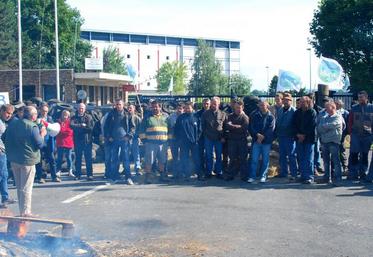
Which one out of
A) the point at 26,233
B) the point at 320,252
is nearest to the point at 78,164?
the point at 26,233

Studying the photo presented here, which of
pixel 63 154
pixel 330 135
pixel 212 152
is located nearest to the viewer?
pixel 330 135

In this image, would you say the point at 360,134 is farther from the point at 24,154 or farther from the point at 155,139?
the point at 24,154

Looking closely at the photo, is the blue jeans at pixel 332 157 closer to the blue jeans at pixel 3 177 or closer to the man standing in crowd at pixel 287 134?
the man standing in crowd at pixel 287 134

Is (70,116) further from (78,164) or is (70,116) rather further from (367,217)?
(367,217)

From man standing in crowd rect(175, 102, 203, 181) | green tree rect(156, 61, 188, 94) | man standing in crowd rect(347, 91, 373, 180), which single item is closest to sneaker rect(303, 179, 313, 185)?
man standing in crowd rect(347, 91, 373, 180)

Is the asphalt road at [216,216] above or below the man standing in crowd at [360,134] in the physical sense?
below

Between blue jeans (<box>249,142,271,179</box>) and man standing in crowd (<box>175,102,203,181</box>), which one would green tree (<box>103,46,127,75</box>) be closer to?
man standing in crowd (<box>175,102,203,181</box>)

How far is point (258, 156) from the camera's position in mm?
13023

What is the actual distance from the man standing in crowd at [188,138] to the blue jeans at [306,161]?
2.41 metres

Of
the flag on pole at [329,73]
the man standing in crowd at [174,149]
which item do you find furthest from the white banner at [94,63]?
the man standing in crowd at [174,149]

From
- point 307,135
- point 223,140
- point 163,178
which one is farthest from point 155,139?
point 307,135

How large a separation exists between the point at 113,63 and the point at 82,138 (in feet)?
211

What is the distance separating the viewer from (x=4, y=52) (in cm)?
5828

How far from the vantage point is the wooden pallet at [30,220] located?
24.3 feet
